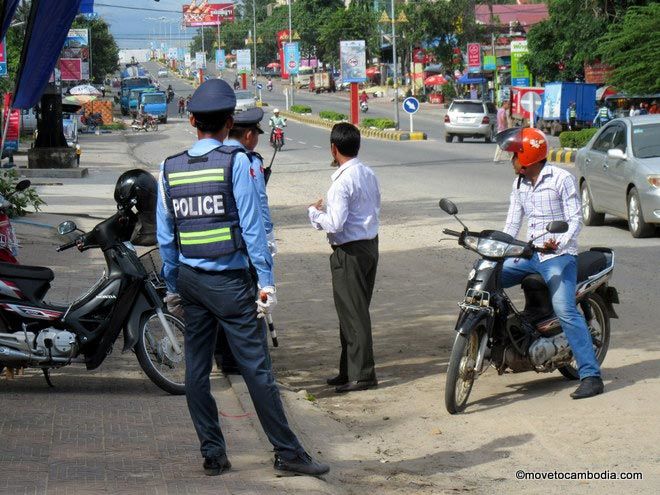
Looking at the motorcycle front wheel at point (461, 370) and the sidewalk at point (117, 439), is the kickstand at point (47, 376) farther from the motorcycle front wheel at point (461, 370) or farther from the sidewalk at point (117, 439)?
the motorcycle front wheel at point (461, 370)

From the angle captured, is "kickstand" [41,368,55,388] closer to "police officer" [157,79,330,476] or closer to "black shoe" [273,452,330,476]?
"police officer" [157,79,330,476]

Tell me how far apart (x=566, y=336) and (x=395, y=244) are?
26.3ft

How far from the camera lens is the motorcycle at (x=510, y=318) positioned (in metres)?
6.97

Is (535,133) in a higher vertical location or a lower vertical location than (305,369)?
higher

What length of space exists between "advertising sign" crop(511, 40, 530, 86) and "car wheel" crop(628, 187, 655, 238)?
133ft

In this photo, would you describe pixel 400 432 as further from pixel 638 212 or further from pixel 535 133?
pixel 638 212

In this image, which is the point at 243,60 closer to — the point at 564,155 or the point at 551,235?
the point at 564,155

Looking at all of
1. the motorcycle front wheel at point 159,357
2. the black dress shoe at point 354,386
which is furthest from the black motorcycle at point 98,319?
the black dress shoe at point 354,386

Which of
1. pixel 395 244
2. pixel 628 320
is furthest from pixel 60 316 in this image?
pixel 395 244

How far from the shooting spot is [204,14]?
559ft

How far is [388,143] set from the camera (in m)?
44.0

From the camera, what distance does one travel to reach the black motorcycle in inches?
287

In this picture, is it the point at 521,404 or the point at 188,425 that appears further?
the point at 521,404

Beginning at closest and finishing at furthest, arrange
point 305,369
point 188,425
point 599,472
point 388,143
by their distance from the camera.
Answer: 1. point 599,472
2. point 188,425
3. point 305,369
4. point 388,143
